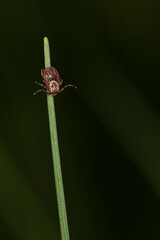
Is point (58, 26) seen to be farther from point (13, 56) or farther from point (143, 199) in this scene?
point (143, 199)

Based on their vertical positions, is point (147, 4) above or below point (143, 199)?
above

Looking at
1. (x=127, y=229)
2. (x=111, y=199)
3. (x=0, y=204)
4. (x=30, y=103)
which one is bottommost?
(x=127, y=229)

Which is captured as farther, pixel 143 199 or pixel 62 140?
pixel 62 140

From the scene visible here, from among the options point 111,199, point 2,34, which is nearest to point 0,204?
point 111,199

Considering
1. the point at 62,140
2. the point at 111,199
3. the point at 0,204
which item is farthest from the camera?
the point at 62,140

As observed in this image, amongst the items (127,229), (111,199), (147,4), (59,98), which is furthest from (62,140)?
(147,4)

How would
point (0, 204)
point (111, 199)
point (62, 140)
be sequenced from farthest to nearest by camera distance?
point (62, 140), point (111, 199), point (0, 204)
